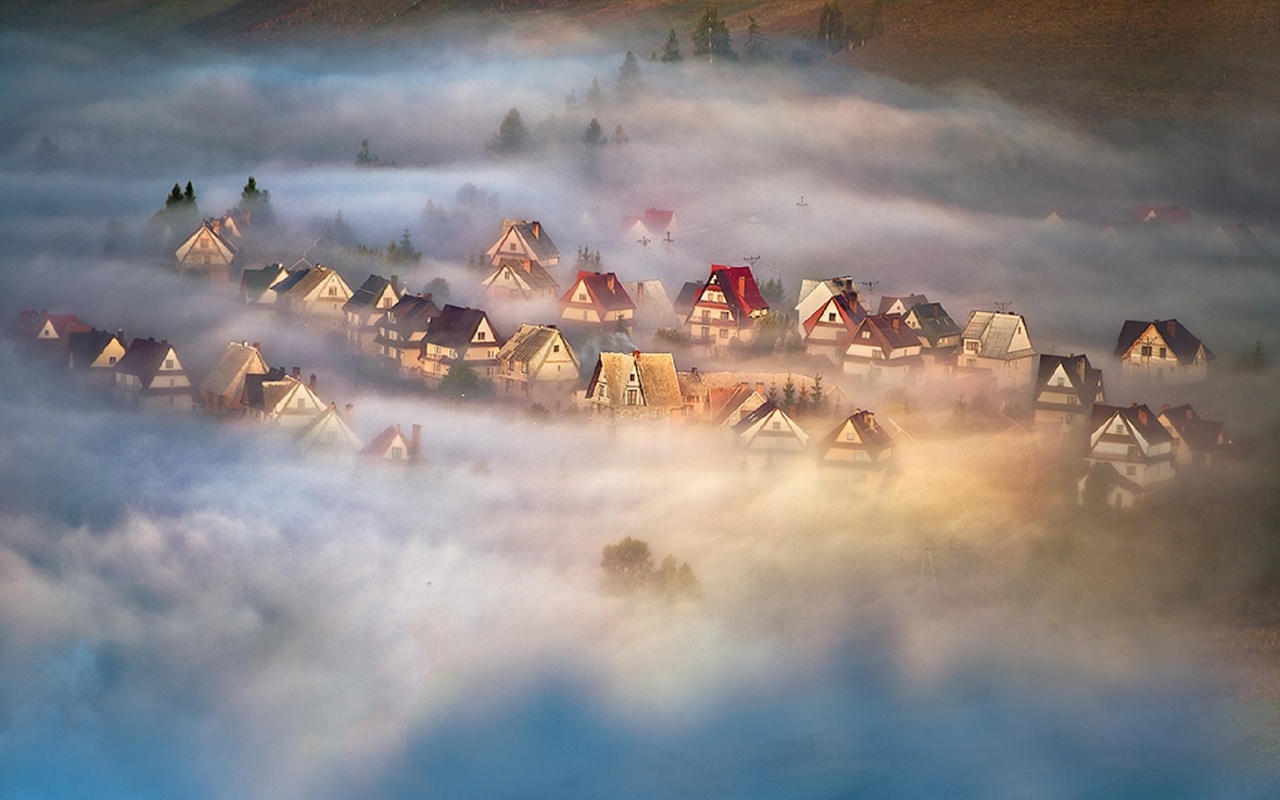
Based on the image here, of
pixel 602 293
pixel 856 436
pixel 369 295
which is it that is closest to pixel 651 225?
pixel 602 293

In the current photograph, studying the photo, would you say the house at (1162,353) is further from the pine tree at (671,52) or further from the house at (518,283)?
the pine tree at (671,52)

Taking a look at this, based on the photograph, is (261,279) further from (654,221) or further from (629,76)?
(629,76)

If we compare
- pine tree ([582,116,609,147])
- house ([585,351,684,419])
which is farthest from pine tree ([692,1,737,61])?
house ([585,351,684,419])

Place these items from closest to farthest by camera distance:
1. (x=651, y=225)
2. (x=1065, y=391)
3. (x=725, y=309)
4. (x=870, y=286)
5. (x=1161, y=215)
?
(x=1065, y=391) → (x=725, y=309) → (x=870, y=286) → (x=1161, y=215) → (x=651, y=225)

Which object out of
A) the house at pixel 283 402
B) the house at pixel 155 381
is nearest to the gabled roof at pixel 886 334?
the house at pixel 283 402

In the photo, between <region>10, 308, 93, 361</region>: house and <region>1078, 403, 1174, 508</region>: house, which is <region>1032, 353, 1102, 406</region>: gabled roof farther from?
<region>10, 308, 93, 361</region>: house
